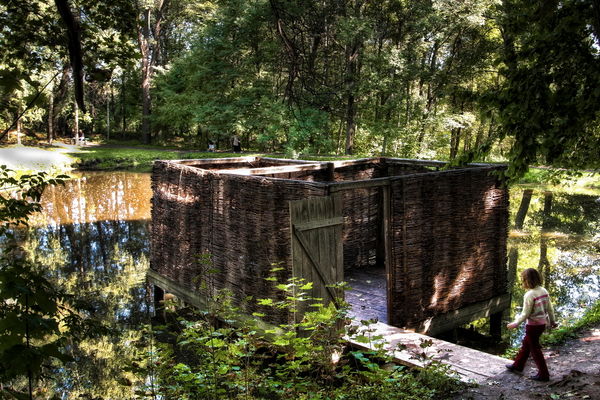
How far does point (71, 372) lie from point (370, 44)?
31.8 meters

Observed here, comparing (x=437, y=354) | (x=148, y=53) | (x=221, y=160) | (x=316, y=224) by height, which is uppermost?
(x=148, y=53)

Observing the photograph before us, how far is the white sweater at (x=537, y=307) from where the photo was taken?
21.6 ft

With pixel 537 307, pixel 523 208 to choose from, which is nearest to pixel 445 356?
pixel 537 307

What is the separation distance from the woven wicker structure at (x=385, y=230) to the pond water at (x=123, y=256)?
1771 millimetres

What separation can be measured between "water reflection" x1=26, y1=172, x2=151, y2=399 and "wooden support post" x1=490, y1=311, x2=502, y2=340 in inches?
283

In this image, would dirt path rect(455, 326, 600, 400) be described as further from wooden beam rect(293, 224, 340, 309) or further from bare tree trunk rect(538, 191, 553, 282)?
→ bare tree trunk rect(538, 191, 553, 282)

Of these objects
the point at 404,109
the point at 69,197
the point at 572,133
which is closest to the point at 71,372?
the point at 572,133

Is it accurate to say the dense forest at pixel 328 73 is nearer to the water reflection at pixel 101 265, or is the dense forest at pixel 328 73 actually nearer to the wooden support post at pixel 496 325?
the water reflection at pixel 101 265

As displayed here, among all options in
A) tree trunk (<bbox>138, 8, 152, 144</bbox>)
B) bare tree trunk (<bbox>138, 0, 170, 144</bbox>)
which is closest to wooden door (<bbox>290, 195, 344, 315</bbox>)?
bare tree trunk (<bbox>138, 0, 170, 144</bbox>)

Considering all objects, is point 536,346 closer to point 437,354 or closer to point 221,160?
point 437,354

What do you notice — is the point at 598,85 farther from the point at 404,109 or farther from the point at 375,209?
the point at 404,109

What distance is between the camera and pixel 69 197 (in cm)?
2578

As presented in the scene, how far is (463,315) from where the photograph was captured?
982 cm

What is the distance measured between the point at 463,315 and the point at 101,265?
415 inches
